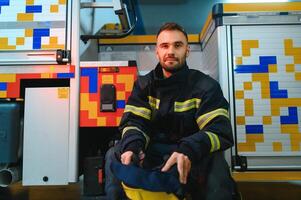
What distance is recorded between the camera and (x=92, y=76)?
4.70 feet

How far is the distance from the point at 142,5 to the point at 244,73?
1.60 metres

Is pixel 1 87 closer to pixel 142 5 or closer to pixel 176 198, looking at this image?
pixel 176 198

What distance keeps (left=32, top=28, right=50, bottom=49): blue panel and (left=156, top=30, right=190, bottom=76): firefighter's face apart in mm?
638

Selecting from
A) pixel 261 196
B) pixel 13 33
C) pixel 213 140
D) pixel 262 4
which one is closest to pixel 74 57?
pixel 13 33

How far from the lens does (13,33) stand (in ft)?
4.73

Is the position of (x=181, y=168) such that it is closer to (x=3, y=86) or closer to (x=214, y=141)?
(x=214, y=141)

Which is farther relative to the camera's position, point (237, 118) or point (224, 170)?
point (237, 118)

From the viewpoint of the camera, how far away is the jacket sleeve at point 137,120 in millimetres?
1011

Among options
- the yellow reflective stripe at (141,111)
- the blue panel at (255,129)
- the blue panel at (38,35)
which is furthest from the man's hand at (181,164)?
the blue panel at (38,35)

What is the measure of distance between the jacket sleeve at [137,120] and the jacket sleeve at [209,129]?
19 centimetres

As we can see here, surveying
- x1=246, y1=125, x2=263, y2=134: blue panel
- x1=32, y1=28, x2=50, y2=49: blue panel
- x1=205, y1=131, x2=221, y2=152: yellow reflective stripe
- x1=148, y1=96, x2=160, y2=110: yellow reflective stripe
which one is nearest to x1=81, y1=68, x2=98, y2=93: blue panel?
x1=32, y1=28, x2=50, y2=49: blue panel

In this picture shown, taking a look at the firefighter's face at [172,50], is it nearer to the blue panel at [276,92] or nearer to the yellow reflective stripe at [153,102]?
the yellow reflective stripe at [153,102]

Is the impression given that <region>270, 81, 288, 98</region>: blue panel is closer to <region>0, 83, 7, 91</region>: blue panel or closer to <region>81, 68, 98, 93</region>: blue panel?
<region>81, 68, 98, 93</region>: blue panel

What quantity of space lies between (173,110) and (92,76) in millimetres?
531
